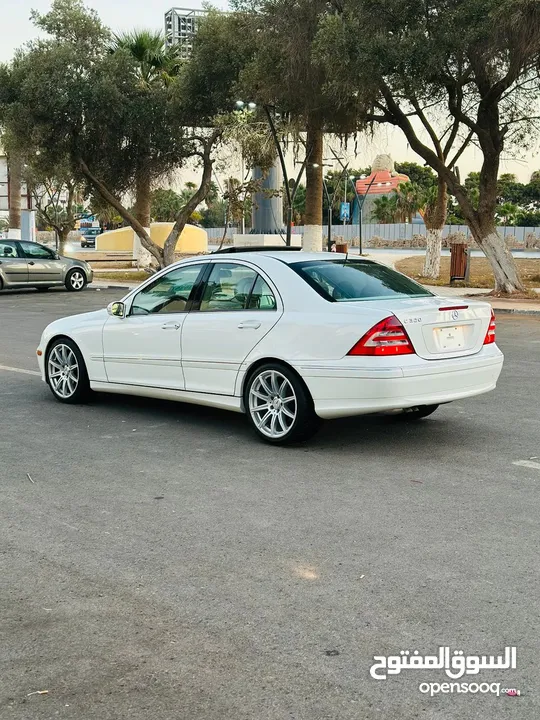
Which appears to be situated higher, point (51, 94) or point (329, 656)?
point (51, 94)

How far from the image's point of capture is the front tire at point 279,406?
7.21 meters

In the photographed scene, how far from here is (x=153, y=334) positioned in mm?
8422

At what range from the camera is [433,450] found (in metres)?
Answer: 7.34

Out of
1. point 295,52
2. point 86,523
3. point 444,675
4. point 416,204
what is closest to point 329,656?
point 444,675

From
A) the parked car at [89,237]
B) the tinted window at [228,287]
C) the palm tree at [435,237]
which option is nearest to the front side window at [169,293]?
the tinted window at [228,287]

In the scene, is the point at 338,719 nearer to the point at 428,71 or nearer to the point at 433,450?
the point at 433,450

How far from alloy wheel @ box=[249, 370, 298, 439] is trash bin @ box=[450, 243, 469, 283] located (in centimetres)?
2178

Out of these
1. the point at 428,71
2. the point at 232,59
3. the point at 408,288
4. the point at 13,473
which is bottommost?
the point at 13,473

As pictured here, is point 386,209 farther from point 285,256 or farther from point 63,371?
point 285,256

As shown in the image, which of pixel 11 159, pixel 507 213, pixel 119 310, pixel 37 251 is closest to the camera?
pixel 119 310

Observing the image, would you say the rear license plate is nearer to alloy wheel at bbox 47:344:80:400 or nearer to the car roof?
the car roof

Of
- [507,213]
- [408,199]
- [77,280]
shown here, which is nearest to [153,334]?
[77,280]

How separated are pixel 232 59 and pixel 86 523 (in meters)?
25.1

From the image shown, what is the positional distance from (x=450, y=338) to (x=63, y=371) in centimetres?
403
